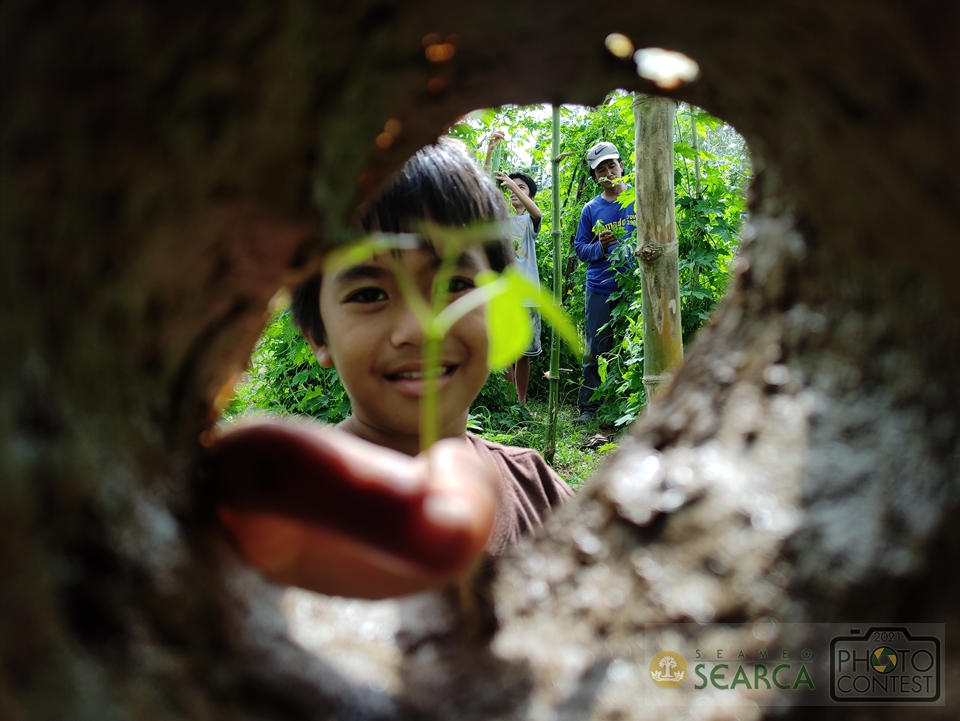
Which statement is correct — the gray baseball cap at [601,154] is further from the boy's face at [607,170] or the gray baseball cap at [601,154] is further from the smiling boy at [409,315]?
the smiling boy at [409,315]

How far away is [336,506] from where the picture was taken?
0.52 m

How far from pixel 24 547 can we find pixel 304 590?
0.27 metres

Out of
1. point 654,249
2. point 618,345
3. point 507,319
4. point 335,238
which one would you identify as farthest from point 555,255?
point 507,319

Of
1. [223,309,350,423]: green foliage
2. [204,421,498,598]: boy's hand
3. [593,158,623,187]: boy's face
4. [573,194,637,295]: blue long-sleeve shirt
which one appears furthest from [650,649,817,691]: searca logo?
[593,158,623,187]: boy's face

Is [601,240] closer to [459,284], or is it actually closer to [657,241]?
[657,241]

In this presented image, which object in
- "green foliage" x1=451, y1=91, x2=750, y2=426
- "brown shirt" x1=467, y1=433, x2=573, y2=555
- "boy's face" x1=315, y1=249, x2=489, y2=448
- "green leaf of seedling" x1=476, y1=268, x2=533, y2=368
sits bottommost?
"green leaf of seedling" x1=476, y1=268, x2=533, y2=368

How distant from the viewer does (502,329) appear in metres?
0.42

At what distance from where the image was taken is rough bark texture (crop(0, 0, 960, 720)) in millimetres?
360

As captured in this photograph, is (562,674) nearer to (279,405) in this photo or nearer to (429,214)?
(429,214)

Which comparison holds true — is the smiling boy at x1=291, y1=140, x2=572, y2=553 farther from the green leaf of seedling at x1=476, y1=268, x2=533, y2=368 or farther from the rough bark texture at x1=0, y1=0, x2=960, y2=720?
the green leaf of seedling at x1=476, y1=268, x2=533, y2=368

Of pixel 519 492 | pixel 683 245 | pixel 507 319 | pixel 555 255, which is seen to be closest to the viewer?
pixel 507 319

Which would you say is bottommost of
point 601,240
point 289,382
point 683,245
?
point 289,382

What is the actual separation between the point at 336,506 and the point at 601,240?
3.63 meters

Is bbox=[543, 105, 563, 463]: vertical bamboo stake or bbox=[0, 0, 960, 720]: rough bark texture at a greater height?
bbox=[543, 105, 563, 463]: vertical bamboo stake
